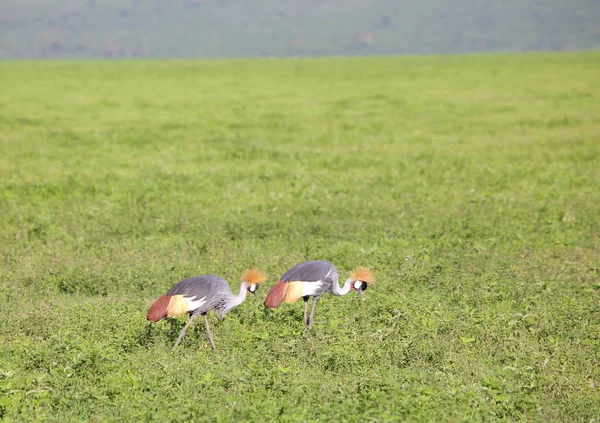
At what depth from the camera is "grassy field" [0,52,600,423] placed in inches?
309

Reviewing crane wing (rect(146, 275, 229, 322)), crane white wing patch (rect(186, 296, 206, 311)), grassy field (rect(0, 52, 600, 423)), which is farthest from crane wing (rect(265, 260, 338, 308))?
crane white wing patch (rect(186, 296, 206, 311))

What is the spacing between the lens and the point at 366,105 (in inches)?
1501

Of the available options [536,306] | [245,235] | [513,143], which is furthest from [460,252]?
[513,143]

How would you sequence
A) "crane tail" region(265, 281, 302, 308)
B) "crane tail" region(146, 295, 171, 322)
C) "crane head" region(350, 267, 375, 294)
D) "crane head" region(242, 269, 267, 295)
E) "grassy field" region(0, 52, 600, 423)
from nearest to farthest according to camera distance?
"grassy field" region(0, 52, 600, 423)
"crane tail" region(146, 295, 171, 322)
"crane head" region(242, 269, 267, 295)
"crane tail" region(265, 281, 302, 308)
"crane head" region(350, 267, 375, 294)

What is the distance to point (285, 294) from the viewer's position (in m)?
9.03

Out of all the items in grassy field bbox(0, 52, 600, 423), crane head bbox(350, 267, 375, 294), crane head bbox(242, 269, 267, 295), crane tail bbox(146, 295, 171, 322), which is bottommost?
grassy field bbox(0, 52, 600, 423)

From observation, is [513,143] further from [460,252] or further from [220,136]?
[460,252]

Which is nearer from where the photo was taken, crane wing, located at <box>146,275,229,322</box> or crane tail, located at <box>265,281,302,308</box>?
crane wing, located at <box>146,275,229,322</box>

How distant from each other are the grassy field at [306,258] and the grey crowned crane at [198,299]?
1.52 feet

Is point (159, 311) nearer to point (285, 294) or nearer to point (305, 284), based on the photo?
point (285, 294)

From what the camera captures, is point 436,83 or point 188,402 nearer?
point 188,402

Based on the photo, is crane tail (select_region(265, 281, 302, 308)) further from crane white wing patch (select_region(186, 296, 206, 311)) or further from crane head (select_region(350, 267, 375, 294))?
crane white wing patch (select_region(186, 296, 206, 311))

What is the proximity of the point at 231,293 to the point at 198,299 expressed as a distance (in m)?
0.45

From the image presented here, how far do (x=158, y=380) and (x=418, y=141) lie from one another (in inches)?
758
